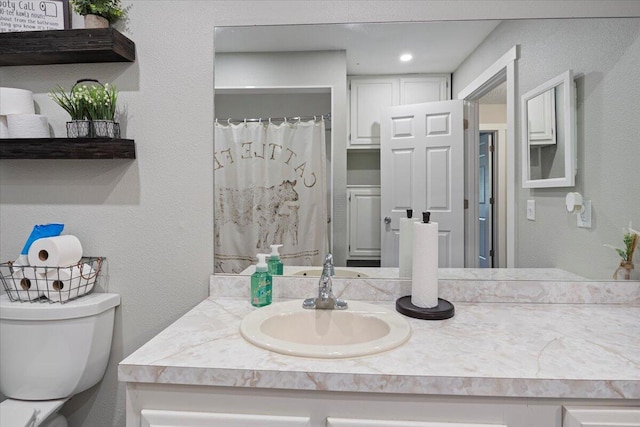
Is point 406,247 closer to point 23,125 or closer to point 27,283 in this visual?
point 27,283

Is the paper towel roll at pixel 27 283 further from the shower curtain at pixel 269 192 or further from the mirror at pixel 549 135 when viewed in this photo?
the mirror at pixel 549 135

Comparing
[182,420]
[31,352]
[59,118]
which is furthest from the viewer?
[59,118]

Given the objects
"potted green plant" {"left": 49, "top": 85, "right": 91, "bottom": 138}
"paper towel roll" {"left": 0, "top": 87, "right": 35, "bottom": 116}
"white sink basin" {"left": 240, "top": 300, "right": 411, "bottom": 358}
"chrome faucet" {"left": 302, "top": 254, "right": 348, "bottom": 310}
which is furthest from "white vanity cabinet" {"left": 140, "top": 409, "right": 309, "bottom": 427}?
"paper towel roll" {"left": 0, "top": 87, "right": 35, "bottom": 116}

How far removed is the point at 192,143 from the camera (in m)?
1.44

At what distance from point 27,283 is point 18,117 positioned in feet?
1.96

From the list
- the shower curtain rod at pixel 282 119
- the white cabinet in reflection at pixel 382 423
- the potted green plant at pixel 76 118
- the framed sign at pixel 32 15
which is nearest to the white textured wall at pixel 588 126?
the shower curtain rod at pixel 282 119

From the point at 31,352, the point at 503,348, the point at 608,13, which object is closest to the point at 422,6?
the point at 608,13

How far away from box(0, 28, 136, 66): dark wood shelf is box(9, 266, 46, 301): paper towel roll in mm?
764

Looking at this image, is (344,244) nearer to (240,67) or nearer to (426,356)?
(426,356)

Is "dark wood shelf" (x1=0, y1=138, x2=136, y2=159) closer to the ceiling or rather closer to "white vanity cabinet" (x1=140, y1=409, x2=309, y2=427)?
the ceiling

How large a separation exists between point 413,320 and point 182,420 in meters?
0.67

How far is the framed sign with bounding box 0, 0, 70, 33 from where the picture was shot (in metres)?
1.42

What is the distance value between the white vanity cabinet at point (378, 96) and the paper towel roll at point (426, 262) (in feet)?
1.33

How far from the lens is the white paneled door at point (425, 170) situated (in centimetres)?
137
